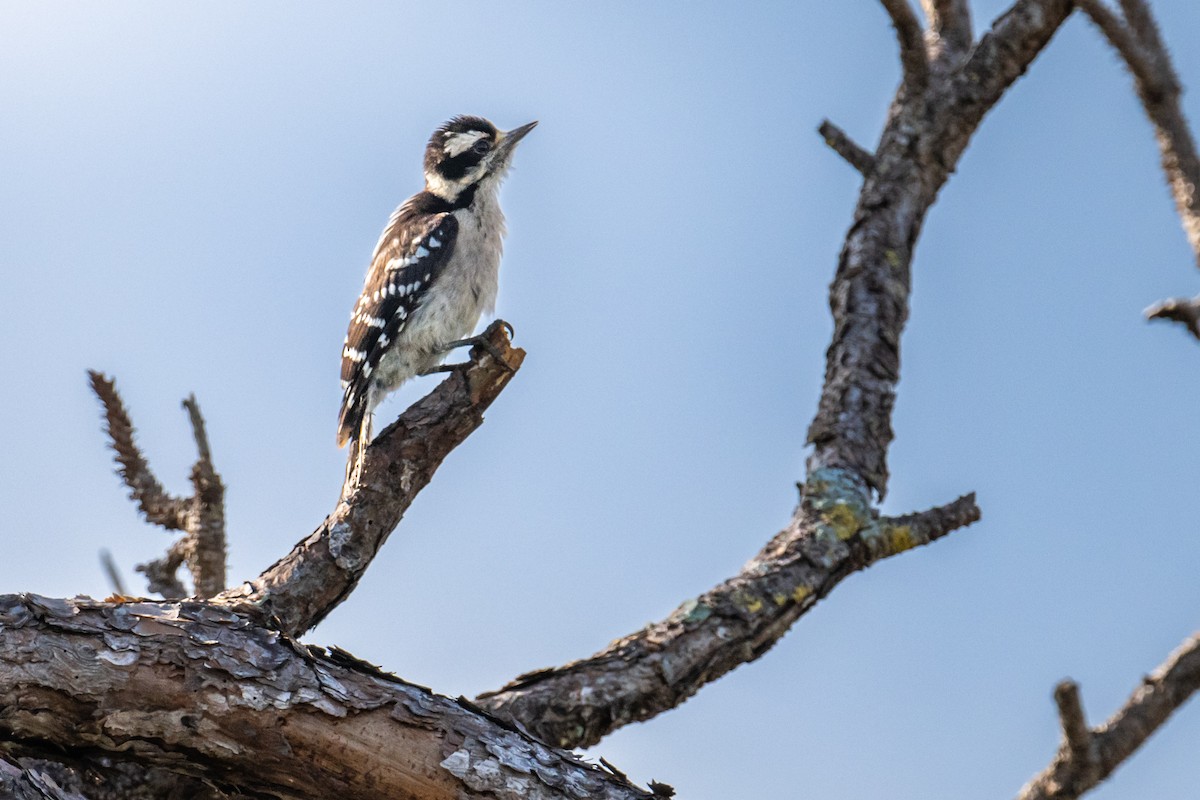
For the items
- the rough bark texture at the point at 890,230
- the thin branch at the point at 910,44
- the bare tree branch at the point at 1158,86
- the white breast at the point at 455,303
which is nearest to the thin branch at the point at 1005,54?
the rough bark texture at the point at 890,230

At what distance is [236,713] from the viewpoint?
2877 mm


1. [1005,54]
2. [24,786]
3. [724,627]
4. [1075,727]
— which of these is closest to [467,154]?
[1005,54]

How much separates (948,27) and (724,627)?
4.11 m

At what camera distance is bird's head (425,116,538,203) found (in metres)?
6.70

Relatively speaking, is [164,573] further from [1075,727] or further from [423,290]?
[1075,727]

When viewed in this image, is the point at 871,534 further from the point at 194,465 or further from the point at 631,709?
the point at 194,465

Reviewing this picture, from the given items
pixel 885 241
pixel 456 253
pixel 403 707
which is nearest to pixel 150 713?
pixel 403 707

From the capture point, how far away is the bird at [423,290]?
5.80 meters

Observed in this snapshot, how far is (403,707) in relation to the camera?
2.97 metres

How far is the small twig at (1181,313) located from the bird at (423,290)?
10.2 ft

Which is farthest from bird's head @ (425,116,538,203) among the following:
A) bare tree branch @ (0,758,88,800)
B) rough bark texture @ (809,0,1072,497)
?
bare tree branch @ (0,758,88,800)

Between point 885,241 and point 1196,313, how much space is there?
3115 mm

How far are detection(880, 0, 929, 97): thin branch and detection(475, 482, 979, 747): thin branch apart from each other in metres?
2.53

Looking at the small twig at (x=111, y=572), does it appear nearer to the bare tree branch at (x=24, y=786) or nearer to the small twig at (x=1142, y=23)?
the bare tree branch at (x=24, y=786)
